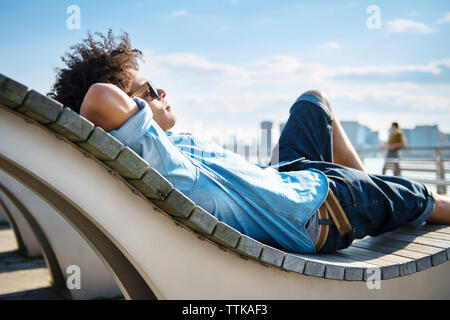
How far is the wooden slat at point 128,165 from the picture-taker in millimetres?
1194

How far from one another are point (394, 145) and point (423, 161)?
51.8 inches

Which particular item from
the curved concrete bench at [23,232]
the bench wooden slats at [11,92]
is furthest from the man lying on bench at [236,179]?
the curved concrete bench at [23,232]

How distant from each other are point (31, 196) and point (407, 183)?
120 inches

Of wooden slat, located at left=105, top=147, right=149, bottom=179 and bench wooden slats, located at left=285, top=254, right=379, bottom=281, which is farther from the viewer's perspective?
bench wooden slats, located at left=285, top=254, right=379, bottom=281

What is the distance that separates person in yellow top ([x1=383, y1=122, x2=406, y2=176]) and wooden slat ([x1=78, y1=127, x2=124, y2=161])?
34.8ft

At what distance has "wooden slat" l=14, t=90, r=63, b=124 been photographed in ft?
3.51

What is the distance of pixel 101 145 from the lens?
1.16 metres

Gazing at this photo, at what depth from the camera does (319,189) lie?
2000 millimetres

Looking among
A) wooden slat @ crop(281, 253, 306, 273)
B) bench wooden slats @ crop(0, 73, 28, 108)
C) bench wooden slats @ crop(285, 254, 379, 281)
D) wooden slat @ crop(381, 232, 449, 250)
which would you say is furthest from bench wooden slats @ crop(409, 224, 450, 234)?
bench wooden slats @ crop(0, 73, 28, 108)

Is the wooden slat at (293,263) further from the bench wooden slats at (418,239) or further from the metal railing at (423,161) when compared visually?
the metal railing at (423,161)

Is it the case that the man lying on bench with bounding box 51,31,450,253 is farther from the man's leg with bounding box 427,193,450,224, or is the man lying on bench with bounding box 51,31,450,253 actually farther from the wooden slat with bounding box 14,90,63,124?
the wooden slat with bounding box 14,90,63,124

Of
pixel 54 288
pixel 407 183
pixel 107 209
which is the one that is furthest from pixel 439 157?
pixel 107 209

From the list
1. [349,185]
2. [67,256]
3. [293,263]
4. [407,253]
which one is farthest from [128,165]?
[67,256]
